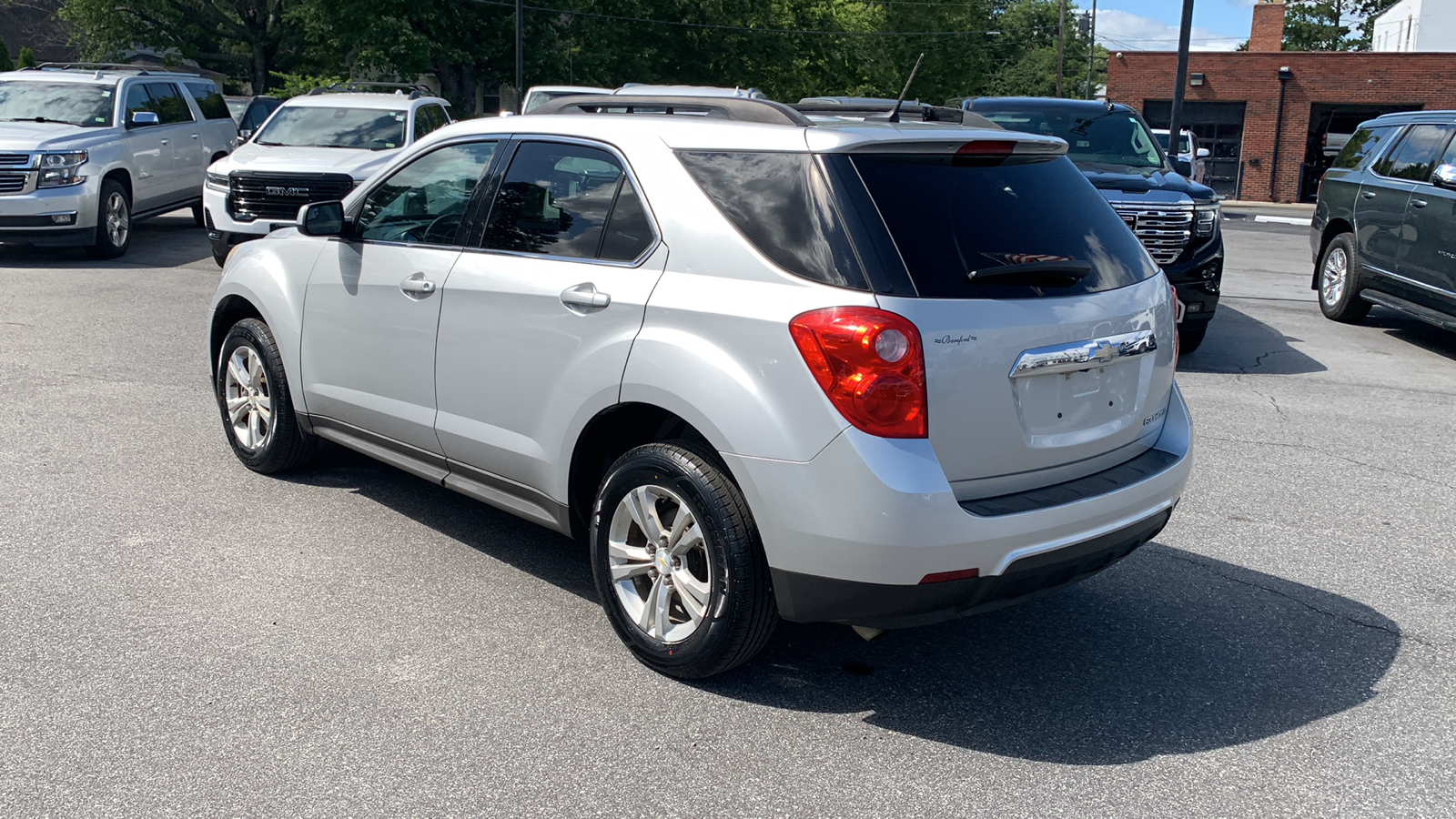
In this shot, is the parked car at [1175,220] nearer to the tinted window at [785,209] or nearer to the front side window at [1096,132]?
the front side window at [1096,132]

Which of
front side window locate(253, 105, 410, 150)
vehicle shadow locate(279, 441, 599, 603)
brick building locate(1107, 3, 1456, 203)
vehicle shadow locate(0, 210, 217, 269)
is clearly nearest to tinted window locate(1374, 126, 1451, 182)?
vehicle shadow locate(279, 441, 599, 603)

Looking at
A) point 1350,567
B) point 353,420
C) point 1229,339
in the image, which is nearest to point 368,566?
point 353,420

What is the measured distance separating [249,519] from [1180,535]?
4.20 meters

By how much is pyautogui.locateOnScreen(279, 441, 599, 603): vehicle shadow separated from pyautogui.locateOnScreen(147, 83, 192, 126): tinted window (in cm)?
1166

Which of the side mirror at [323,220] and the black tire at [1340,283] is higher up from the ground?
the side mirror at [323,220]

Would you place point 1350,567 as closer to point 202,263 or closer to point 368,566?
point 368,566

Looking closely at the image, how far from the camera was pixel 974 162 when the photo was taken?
4.00 metres

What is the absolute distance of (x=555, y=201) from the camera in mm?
4496

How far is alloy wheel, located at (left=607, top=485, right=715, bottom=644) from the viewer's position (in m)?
3.94

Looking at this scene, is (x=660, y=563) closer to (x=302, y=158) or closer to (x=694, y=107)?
(x=694, y=107)

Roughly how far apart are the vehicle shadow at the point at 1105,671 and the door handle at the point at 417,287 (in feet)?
6.26

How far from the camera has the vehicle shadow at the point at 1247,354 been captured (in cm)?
980

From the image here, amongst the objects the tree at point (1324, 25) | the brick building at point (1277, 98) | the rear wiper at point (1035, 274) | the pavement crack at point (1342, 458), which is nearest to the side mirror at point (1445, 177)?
the pavement crack at point (1342, 458)

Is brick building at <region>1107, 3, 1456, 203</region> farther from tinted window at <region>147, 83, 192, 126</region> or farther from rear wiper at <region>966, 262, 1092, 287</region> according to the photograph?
rear wiper at <region>966, 262, 1092, 287</region>
